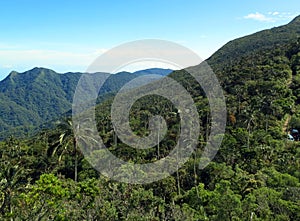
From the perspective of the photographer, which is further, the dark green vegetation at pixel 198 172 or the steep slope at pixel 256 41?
the steep slope at pixel 256 41

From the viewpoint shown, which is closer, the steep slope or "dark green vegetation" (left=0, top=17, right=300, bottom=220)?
"dark green vegetation" (left=0, top=17, right=300, bottom=220)

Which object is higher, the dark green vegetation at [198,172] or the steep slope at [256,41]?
the steep slope at [256,41]

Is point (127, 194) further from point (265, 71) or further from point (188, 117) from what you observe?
point (265, 71)

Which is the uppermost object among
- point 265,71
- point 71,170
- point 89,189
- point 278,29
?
point 278,29

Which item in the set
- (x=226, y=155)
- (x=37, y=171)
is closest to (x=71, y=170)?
(x=37, y=171)

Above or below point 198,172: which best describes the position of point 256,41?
above

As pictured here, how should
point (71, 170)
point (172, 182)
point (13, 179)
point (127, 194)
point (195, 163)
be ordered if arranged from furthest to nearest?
point (71, 170) < point (195, 163) < point (172, 182) < point (127, 194) < point (13, 179)

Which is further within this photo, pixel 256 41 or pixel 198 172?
pixel 256 41

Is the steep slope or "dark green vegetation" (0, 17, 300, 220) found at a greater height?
the steep slope
